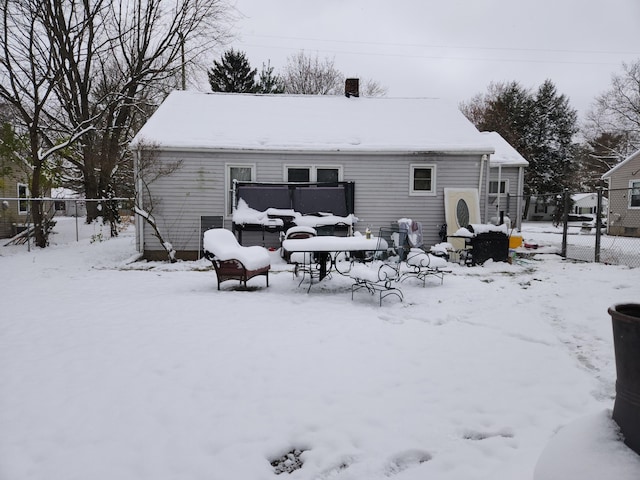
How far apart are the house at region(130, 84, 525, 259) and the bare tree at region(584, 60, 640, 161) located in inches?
926

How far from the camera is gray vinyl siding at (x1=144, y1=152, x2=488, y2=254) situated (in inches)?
441

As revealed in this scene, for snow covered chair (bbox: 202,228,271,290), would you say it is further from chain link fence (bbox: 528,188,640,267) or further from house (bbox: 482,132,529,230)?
house (bbox: 482,132,529,230)

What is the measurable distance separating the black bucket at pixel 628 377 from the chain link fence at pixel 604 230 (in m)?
9.18

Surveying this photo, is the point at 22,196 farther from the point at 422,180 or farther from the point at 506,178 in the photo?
the point at 506,178

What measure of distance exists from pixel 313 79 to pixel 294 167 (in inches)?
916

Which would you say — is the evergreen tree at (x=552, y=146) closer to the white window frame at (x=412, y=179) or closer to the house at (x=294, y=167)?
the house at (x=294, y=167)

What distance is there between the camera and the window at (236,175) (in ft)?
37.4

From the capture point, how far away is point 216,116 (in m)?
12.6

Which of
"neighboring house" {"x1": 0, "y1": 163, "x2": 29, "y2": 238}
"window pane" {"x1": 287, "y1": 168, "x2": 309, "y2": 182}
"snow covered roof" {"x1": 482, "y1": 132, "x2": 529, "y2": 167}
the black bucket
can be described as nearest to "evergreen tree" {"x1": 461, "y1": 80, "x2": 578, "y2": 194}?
"snow covered roof" {"x1": 482, "y1": 132, "x2": 529, "y2": 167}

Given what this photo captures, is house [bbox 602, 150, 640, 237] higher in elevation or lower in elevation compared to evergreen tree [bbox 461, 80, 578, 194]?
lower

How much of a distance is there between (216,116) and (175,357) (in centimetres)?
1012

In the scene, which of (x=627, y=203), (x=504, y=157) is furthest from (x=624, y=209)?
(x=504, y=157)

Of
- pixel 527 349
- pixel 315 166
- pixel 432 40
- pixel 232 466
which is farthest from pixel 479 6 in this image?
pixel 432 40

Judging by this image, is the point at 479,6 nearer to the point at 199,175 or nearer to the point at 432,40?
the point at 199,175
